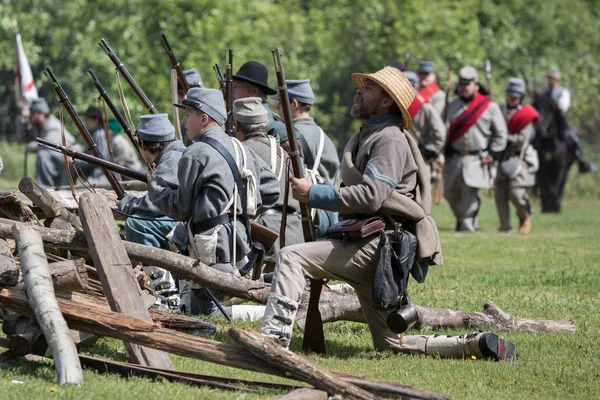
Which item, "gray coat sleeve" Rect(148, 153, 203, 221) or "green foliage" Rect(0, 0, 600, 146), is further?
"green foliage" Rect(0, 0, 600, 146)

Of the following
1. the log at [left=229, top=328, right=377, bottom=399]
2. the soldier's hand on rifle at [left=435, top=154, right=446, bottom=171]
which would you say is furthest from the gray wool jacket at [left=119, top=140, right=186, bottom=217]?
the soldier's hand on rifle at [left=435, top=154, right=446, bottom=171]

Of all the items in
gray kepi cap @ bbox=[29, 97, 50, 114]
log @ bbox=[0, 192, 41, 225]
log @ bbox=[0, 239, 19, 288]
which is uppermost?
gray kepi cap @ bbox=[29, 97, 50, 114]

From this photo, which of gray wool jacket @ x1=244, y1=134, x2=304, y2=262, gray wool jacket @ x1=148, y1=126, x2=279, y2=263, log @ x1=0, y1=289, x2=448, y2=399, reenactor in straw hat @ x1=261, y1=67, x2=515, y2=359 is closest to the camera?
log @ x1=0, y1=289, x2=448, y2=399

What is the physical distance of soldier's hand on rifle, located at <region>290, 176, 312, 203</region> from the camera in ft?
24.9

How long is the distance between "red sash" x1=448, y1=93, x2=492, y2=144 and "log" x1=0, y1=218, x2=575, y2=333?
10.1 metres

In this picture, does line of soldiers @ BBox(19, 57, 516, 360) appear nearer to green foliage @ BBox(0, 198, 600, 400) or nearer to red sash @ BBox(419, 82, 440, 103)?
green foliage @ BBox(0, 198, 600, 400)

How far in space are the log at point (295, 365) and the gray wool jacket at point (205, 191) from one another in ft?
7.61

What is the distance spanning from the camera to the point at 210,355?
6.94m

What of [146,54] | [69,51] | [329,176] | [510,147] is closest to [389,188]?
[329,176]

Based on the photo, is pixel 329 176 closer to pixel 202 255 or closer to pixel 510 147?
pixel 202 255

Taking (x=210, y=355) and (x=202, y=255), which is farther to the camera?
(x=202, y=255)

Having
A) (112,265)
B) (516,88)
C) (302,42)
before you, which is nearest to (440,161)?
(516,88)

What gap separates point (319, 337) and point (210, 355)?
1434 millimetres

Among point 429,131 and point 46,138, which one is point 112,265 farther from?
point 46,138
